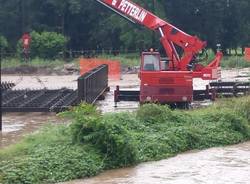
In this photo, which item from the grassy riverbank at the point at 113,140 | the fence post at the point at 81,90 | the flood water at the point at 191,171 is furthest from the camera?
the fence post at the point at 81,90

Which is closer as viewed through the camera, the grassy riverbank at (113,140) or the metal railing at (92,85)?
the grassy riverbank at (113,140)

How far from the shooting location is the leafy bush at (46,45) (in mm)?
73438

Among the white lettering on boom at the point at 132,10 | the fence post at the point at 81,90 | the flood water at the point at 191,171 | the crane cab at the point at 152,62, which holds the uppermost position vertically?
the white lettering on boom at the point at 132,10

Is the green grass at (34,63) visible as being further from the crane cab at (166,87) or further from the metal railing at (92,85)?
the crane cab at (166,87)

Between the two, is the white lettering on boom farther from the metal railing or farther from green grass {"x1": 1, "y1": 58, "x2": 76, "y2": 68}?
green grass {"x1": 1, "y1": 58, "x2": 76, "y2": 68}

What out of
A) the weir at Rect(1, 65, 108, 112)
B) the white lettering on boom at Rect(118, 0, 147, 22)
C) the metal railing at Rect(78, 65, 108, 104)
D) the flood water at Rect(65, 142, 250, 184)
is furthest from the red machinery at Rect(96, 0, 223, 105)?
the flood water at Rect(65, 142, 250, 184)

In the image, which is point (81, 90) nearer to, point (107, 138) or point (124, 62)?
point (107, 138)

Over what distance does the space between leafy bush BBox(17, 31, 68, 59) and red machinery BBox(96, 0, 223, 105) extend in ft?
134

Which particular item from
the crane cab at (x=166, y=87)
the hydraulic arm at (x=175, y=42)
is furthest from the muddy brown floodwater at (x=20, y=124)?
the hydraulic arm at (x=175, y=42)

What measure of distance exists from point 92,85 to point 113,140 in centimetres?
1394

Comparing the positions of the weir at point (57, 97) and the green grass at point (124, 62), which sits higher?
the green grass at point (124, 62)

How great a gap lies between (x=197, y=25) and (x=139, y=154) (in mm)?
62425

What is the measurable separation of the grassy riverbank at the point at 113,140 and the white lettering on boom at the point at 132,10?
10.6 metres

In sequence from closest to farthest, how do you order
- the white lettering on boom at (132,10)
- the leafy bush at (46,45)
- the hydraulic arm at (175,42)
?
the hydraulic arm at (175,42)
the white lettering on boom at (132,10)
the leafy bush at (46,45)
